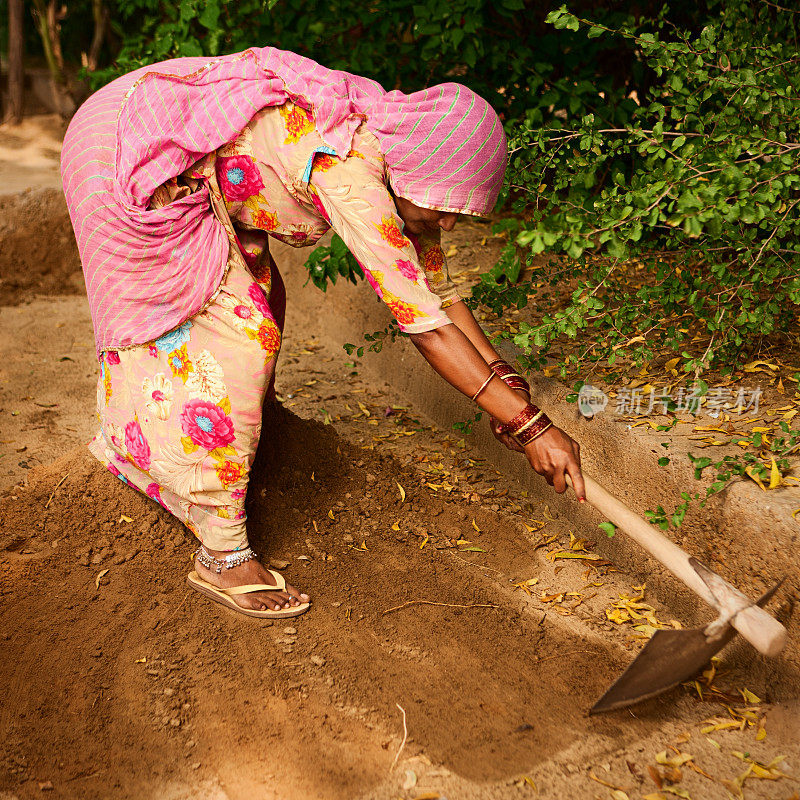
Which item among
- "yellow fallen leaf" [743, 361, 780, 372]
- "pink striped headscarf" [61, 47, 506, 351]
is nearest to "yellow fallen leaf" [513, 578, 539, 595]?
"yellow fallen leaf" [743, 361, 780, 372]

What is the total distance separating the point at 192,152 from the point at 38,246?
334 cm

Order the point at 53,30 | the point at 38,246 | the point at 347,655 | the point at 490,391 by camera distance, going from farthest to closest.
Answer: the point at 53,30 < the point at 38,246 < the point at 347,655 < the point at 490,391

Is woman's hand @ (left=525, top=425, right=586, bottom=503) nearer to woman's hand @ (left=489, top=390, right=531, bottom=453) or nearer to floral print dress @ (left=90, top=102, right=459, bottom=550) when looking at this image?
woman's hand @ (left=489, top=390, right=531, bottom=453)

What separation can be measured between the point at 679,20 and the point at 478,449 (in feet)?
7.35

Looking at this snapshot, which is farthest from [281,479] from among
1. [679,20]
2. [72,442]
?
[679,20]

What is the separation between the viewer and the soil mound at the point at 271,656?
77.9 inches

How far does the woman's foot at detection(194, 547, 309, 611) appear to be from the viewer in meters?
2.43

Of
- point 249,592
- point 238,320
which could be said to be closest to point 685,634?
point 249,592

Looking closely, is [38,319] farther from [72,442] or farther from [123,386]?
[123,386]

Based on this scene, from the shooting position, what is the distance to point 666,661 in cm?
199

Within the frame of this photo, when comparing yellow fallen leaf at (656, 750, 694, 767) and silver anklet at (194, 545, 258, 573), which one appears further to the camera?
silver anklet at (194, 545, 258, 573)

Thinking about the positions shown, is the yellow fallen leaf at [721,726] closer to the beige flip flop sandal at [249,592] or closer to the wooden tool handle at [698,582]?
the wooden tool handle at [698,582]

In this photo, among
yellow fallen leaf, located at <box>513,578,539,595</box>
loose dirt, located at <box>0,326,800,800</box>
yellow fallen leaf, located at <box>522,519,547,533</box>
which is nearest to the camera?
loose dirt, located at <box>0,326,800,800</box>

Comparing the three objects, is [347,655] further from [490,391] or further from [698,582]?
[698,582]
